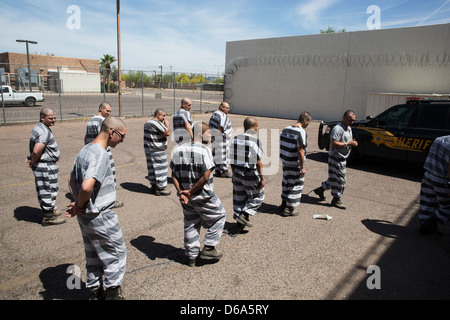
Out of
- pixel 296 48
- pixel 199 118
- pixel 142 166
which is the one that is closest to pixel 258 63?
pixel 296 48

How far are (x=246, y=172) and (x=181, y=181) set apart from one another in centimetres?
124

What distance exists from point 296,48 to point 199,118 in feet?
25.7

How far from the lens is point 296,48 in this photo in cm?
2053

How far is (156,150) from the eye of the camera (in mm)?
6039

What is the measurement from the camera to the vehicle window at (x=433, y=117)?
25.3 ft

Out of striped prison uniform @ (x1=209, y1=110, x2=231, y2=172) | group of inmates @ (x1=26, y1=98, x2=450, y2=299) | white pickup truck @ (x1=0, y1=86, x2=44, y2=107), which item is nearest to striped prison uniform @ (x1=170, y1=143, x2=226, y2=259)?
group of inmates @ (x1=26, y1=98, x2=450, y2=299)

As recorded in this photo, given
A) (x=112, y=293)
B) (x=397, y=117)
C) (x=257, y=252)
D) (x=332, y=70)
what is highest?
(x=332, y=70)

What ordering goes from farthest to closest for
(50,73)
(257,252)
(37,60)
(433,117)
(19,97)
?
(37,60)
(50,73)
(19,97)
(433,117)
(257,252)

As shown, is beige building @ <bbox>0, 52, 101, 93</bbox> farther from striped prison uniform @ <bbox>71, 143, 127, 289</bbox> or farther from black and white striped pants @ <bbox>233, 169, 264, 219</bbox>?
striped prison uniform @ <bbox>71, 143, 127, 289</bbox>

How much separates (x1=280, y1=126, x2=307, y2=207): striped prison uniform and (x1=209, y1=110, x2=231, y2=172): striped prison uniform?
2.38 metres

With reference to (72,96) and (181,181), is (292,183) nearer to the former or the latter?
(181,181)

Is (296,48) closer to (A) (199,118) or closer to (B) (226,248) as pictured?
(A) (199,118)

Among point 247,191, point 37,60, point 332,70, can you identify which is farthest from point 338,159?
point 37,60

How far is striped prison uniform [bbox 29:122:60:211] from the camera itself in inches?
178
